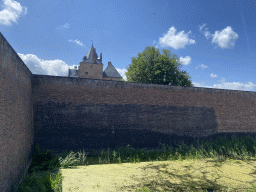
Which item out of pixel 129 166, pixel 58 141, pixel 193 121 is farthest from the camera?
pixel 193 121

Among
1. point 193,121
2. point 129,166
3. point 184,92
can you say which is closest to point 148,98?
point 184,92

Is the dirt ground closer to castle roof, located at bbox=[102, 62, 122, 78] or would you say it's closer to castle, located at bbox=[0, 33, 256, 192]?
castle, located at bbox=[0, 33, 256, 192]

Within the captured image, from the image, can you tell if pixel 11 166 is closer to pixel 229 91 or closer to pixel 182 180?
pixel 182 180

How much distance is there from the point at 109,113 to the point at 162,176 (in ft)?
14.6

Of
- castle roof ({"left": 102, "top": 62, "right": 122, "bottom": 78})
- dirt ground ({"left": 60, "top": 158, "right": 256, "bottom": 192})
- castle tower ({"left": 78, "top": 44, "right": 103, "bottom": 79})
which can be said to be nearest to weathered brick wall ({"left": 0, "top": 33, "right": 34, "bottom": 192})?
dirt ground ({"left": 60, "top": 158, "right": 256, "bottom": 192})

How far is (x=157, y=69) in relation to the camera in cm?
1797

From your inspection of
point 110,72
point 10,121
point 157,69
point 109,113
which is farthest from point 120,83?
point 110,72

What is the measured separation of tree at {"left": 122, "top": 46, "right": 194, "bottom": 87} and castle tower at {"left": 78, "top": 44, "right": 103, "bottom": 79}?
1227 cm

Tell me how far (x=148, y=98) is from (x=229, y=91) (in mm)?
7008

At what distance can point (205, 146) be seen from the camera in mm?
9922

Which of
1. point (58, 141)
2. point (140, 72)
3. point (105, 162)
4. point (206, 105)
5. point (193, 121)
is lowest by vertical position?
point (105, 162)

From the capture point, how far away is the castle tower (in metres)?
29.8

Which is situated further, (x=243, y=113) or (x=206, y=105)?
(x=243, y=113)

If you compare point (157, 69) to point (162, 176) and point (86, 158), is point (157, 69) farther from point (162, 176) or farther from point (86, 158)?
point (162, 176)
